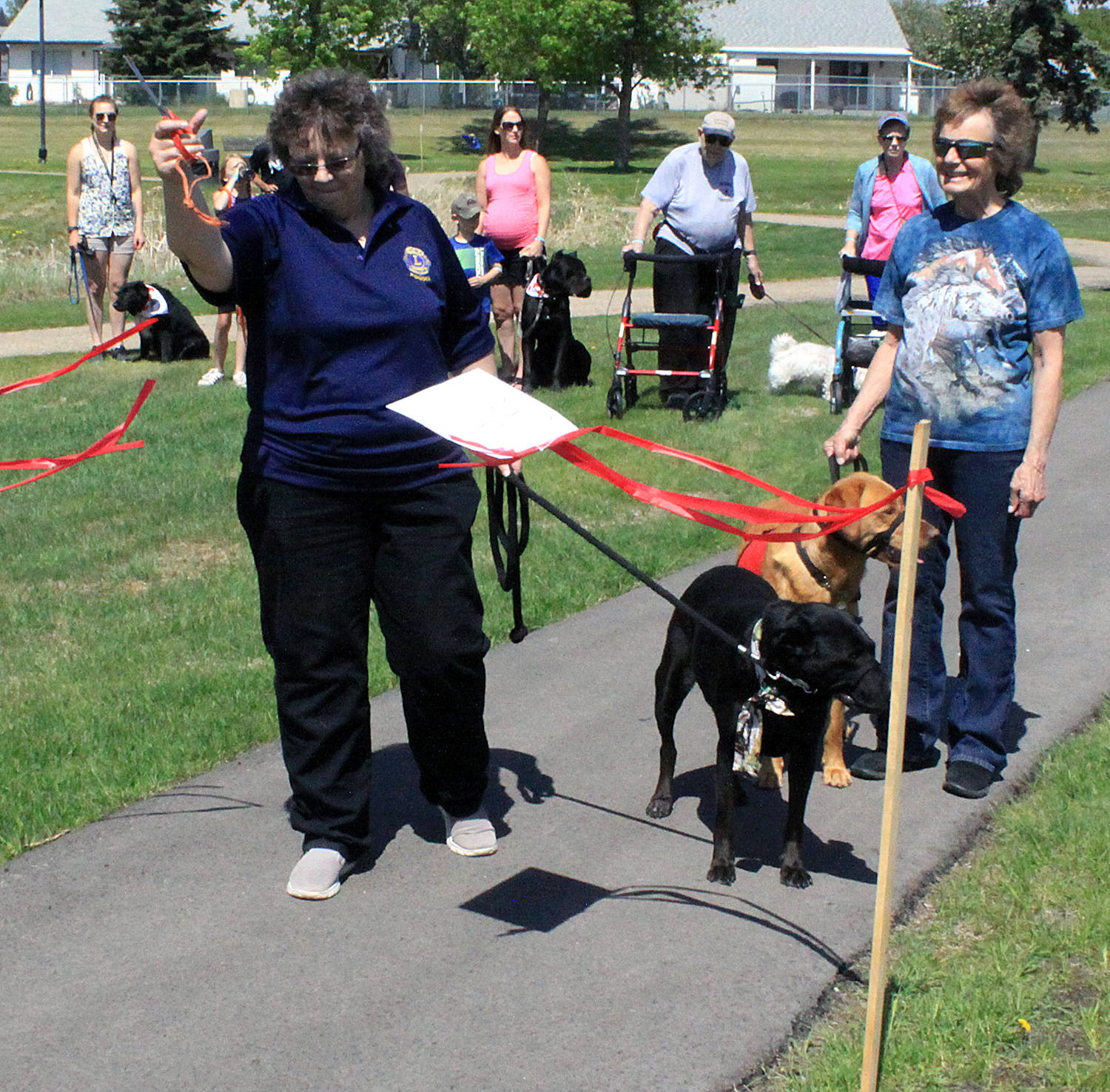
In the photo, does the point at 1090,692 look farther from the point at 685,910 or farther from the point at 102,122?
the point at 102,122

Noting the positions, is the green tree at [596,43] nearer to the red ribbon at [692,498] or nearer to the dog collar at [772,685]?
the red ribbon at [692,498]

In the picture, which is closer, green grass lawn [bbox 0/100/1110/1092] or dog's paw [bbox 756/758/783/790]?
green grass lawn [bbox 0/100/1110/1092]

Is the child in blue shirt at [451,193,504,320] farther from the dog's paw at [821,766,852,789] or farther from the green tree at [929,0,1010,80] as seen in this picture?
the green tree at [929,0,1010,80]

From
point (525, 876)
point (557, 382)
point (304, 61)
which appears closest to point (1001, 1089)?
point (525, 876)

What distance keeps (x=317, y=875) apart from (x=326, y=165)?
1.93 meters

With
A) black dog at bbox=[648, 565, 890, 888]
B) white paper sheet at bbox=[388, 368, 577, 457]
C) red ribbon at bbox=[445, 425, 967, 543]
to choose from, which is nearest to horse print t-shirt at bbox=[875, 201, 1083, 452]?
red ribbon at bbox=[445, 425, 967, 543]

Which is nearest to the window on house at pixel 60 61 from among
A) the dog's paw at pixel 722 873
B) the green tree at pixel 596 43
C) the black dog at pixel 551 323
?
the green tree at pixel 596 43

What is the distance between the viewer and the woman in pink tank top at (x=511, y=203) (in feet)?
34.3

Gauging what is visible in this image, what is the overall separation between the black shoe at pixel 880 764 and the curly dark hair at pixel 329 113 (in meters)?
2.58

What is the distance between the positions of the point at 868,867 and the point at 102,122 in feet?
33.3

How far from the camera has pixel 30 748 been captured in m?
4.84

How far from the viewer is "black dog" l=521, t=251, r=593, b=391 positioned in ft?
36.1

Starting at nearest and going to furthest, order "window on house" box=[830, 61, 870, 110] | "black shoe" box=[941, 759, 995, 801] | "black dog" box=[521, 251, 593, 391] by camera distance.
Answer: "black shoe" box=[941, 759, 995, 801] < "black dog" box=[521, 251, 593, 391] < "window on house" box=[830, 61, 870, 110]

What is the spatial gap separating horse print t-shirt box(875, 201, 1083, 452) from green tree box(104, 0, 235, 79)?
60445 millimetres
